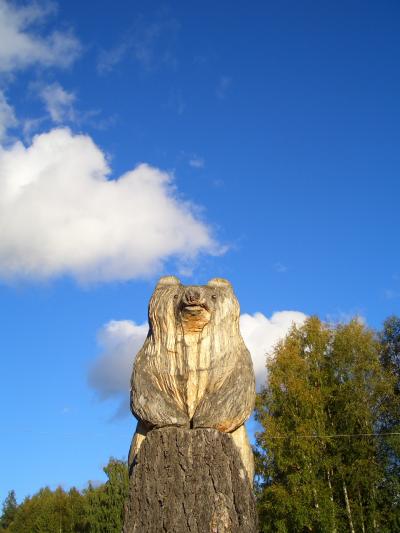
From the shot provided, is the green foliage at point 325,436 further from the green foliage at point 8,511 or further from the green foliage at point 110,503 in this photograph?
the green foliage at point 8,511

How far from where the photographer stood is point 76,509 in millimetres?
39500

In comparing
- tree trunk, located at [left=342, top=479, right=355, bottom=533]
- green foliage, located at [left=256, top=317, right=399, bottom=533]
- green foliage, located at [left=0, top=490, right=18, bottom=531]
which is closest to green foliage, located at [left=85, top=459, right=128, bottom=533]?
green foliage, located at [left=256, top=317, right=399, bottom=533]

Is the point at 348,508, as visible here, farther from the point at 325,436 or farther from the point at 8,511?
the point at 8,511

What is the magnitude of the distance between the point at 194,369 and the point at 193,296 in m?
0.87

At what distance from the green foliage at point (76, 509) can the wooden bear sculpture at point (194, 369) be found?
19389 millimetres

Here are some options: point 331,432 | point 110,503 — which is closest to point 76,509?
point 110,503

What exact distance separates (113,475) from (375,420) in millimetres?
17386

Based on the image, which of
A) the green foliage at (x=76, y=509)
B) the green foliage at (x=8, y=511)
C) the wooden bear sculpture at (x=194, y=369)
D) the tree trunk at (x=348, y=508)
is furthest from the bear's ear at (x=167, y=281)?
the green foliage at (x=8, y=511)

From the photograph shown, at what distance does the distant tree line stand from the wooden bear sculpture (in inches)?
471

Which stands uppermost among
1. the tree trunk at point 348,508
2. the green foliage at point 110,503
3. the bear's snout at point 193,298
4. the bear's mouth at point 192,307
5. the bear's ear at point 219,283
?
the green foliage at point 110,503

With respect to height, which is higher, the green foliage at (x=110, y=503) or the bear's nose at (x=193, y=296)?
the green foliage at (x=110, y=503)

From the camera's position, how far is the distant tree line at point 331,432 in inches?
704

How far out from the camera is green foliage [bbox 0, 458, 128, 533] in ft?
102

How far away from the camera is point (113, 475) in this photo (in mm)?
31688
